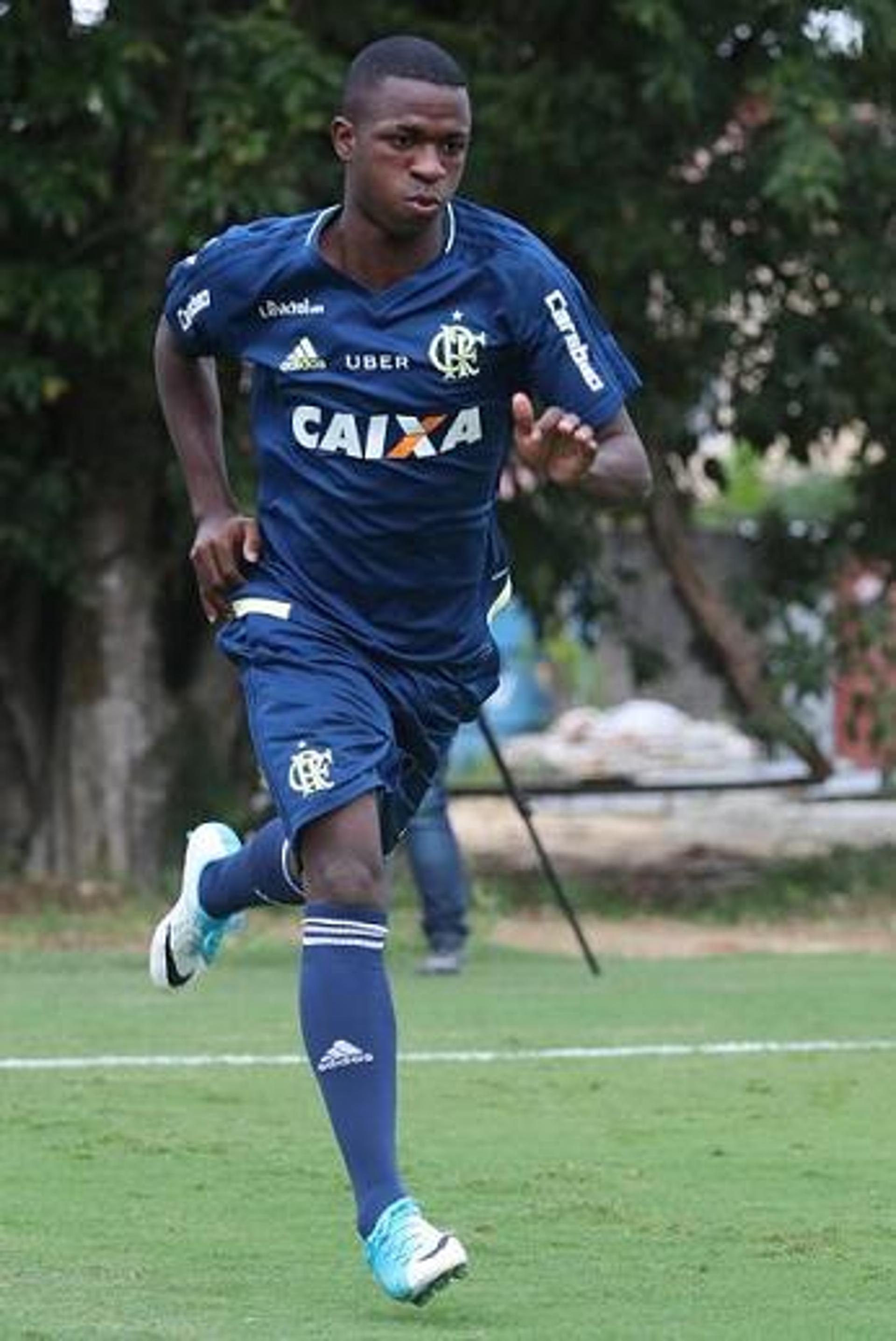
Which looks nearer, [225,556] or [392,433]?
[392,433]

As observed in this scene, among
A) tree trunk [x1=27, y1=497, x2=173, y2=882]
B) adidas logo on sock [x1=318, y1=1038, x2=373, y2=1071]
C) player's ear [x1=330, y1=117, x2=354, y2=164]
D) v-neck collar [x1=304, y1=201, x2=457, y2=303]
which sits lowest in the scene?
tree trunk [x1=27, y1=497, x2=173, y2=882]

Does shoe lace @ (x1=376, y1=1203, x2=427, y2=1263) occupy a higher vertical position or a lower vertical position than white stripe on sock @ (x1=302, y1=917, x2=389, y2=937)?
lower

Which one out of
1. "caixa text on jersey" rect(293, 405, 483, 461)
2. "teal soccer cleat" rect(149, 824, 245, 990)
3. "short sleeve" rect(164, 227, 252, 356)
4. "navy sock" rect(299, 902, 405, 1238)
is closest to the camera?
"navy sock" rect(299, 902, 405, 1238)

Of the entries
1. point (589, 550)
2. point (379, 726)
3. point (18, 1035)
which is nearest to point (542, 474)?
point (379, 726)

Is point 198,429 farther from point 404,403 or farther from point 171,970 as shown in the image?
point 171,970

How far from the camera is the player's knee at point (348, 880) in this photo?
5996 mm

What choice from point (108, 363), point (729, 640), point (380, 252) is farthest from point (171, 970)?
point (729, 640)

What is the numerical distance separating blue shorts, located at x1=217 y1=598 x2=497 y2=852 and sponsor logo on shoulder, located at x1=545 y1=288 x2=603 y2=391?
637 mm

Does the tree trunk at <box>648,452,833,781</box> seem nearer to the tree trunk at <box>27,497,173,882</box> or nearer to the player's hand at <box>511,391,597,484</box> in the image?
the tree trunk at <box>27,497,173,882</box>

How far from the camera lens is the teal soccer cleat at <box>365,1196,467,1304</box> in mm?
5641

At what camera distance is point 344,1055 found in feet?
19.5

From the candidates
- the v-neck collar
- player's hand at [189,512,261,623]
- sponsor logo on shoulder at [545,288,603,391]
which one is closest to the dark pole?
player's hand at [189,512,261,623]

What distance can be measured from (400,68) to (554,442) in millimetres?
836

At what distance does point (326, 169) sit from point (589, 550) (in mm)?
3515
